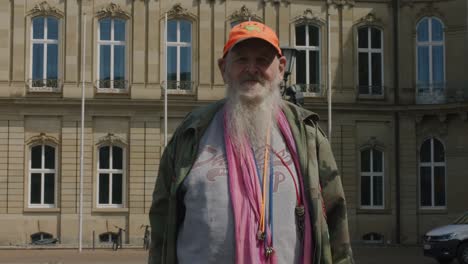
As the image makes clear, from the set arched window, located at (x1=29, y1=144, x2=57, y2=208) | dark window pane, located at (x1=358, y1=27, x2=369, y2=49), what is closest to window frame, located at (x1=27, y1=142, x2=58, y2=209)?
arched window, located at (x1=29, y1=144, x2=57, y2=208)

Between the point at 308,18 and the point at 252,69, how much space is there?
32.4 meters

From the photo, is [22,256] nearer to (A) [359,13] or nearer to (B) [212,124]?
(A) [359,13]

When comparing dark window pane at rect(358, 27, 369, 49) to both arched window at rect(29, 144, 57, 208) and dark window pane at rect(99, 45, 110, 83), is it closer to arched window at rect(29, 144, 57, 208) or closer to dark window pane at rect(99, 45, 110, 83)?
dark window pane at rect(99, 45, 110, 83)

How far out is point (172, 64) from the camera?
116ft

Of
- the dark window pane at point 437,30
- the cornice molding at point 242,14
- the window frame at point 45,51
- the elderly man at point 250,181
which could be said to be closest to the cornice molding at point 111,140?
the window frame at point 45,51

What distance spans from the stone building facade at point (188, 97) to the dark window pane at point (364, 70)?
0.14ft

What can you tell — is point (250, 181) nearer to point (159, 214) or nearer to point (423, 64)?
point (159, 214)

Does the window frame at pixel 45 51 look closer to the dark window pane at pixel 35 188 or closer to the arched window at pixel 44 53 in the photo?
the arched window at pixel 44 53

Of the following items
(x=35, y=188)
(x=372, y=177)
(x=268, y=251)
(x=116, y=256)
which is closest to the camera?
(x=268, y=251)

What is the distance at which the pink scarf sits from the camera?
3.63 m

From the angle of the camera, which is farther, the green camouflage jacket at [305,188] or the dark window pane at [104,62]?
the dark window pane at [104,62]

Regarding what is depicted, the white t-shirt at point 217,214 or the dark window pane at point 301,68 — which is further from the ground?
the dark window pane at point 301,68

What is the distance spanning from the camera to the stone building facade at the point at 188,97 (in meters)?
34.0

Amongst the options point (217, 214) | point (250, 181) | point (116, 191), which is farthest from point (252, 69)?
point (116, 191)
